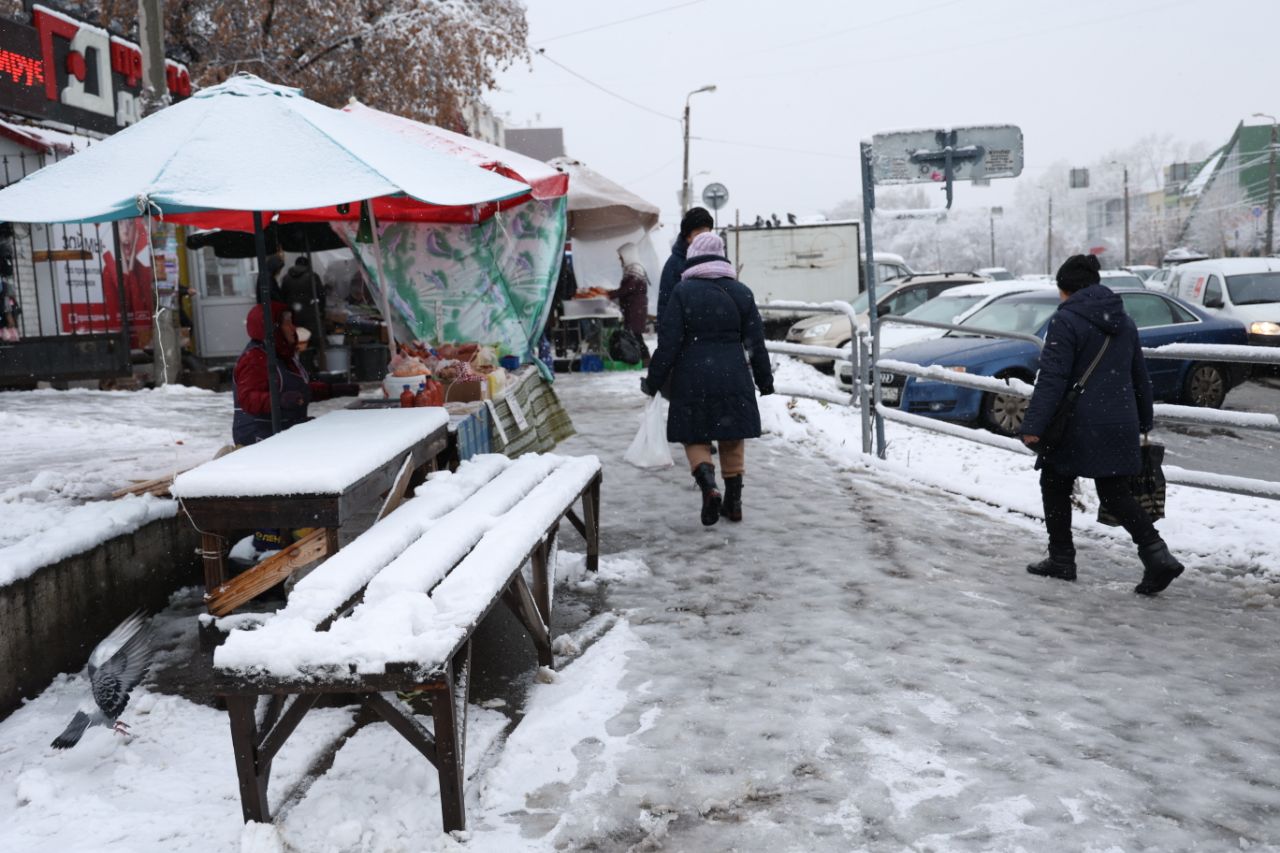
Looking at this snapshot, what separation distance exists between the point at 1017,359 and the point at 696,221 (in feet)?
17.1

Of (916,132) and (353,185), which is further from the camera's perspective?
(916,132)

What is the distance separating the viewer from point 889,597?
5566 mm

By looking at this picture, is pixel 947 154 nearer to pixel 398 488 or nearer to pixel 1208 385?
pixel 398 488

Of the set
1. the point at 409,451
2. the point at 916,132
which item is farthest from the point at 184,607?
the point at 916,132

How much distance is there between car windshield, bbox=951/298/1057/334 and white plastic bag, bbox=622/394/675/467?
500 centimetres

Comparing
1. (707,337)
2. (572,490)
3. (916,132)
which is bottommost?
(572,490)

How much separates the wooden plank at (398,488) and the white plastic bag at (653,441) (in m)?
3.31

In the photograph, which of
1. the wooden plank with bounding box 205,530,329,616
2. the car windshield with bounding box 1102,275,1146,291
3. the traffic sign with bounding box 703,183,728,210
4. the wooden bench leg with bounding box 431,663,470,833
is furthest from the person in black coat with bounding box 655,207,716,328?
the traffic sign with bounding box 703,183,728,210

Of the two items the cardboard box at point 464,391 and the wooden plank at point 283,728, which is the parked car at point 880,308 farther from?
the wooden plank at point 283,728

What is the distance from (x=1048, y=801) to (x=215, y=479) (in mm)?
3172

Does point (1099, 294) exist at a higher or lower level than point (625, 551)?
higher

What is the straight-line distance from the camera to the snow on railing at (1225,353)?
579 cm

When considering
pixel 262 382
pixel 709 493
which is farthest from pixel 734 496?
pixel 262 382

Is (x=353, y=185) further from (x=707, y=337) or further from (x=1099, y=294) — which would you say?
(x=1099, y=294)
